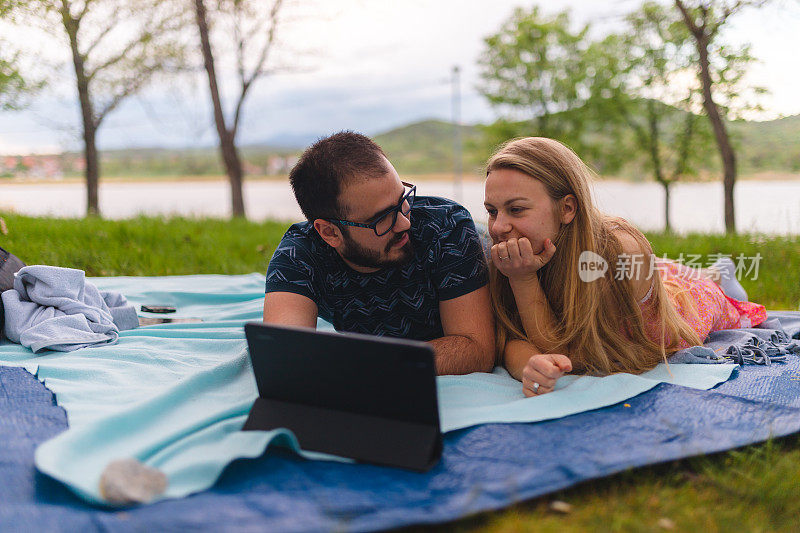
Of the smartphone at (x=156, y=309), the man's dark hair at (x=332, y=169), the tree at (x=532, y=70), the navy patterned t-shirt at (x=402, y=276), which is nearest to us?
the man's dark hair at (x=332, y=169)

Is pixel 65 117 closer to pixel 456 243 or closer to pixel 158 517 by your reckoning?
pixel 456 243

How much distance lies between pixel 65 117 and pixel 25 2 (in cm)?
321

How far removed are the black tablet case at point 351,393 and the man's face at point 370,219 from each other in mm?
798

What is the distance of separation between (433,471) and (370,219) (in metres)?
1.13

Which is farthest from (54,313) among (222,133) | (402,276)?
(222,133)

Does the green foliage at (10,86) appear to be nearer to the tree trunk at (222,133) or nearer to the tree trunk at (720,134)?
the tree trunk at (222,133)

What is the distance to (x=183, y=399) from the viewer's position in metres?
2.35

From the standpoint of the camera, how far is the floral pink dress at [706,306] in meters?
3.22

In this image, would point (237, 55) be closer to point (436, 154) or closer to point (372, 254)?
point (372, 254)

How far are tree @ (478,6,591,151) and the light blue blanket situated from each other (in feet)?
52.5

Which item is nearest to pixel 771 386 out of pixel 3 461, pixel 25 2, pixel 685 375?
pixel 685 375

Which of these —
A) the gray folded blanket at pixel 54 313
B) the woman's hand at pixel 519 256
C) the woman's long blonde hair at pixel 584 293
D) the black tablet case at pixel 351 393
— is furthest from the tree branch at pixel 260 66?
the black tablet case at pixel 351 393

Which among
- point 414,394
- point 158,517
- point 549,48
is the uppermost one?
point 549,48

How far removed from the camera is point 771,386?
2.57 metres
